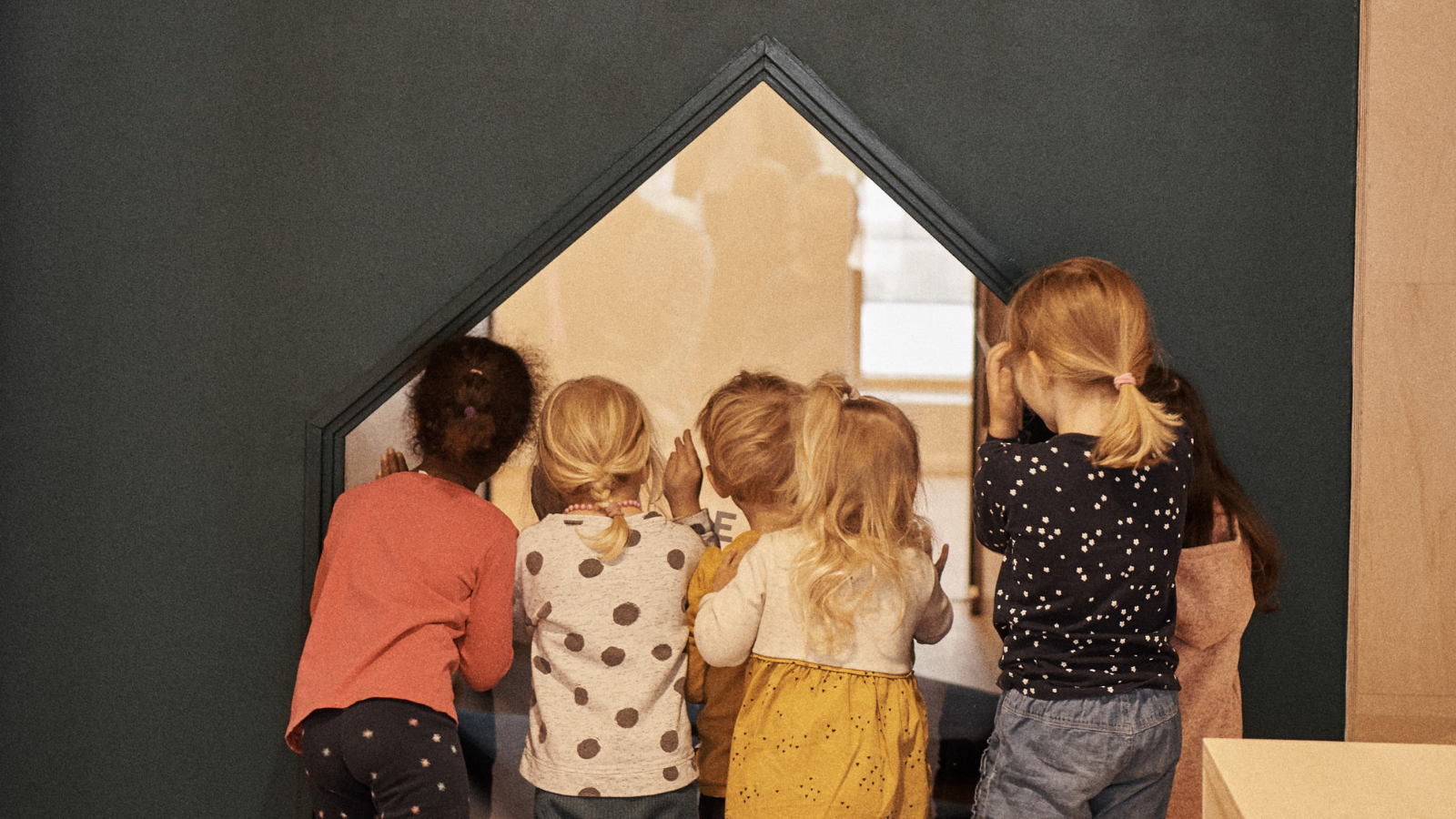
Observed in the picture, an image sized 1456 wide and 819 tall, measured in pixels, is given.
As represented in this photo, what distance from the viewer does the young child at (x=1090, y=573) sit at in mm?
1501

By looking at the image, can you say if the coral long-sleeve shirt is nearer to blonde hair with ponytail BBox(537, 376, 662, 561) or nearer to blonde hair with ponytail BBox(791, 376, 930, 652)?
blonde hair with ponytail BBox(537, 376, 662, 561)

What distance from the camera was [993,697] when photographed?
1897 mm

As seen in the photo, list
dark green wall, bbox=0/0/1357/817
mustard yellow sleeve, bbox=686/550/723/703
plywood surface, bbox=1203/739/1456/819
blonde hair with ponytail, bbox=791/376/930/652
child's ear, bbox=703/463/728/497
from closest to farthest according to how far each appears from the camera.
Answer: plywood surface, bbox=1203/739/1456/819 < blonde hair with ponytail, bbox=791/376/930/652 < mustard yellow sleeve, bbox=686/550/723/703 < child's ear, bbox=703/463/728/497 < dark green wall, bbox=0/0/1357/817

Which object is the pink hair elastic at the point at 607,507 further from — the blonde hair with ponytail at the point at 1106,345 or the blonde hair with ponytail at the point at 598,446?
the blonde hair with ponytail at the point at 1106,345

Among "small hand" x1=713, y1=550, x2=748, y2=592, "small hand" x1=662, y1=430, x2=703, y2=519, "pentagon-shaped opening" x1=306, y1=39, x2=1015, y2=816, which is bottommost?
"small hand" x1=713, y1=550, x2=748, y2=592

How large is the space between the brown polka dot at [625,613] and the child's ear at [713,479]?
28 centimetres

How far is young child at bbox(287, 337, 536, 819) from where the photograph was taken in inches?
65.6

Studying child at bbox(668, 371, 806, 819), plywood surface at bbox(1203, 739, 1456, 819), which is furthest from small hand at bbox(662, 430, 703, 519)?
plywood surface at bbox(1203, 739, 1456, 819)

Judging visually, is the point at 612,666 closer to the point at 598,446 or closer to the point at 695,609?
the point at 695,609

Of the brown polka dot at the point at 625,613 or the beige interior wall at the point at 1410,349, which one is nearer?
the brown polka dot at the point at 625,613

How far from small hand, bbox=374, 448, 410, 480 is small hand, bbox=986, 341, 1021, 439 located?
A: 1.02m

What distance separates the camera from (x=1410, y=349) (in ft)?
6.39

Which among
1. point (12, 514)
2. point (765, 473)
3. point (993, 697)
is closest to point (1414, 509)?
point (993, 697)

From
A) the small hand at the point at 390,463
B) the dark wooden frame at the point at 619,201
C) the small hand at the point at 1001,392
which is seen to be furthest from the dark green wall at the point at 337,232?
the small hand at the point at 1001,392
